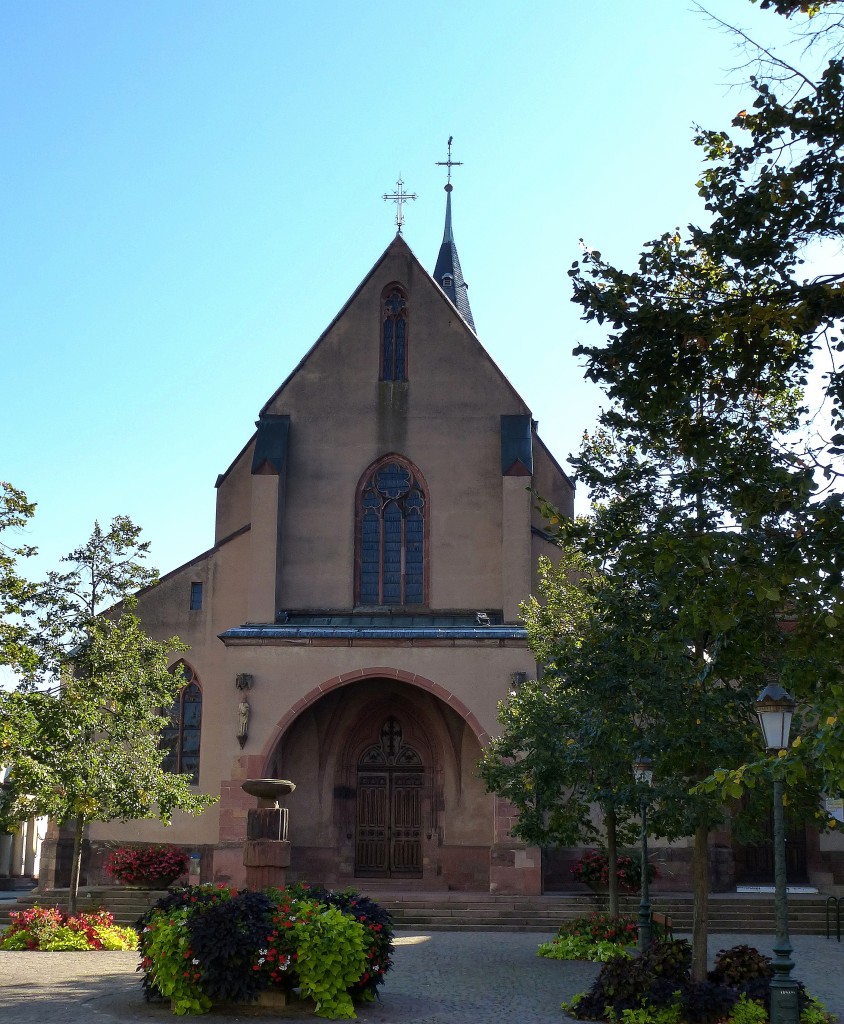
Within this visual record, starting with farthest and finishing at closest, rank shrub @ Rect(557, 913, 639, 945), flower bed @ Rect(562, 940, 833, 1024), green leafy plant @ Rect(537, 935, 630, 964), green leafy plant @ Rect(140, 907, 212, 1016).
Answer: shrub @ Rect(557, 913, 639, 945), green leafy plant @ Rect(537, 935, 630, 964), green leafy plant @ Rect(140, 907, 212, 1016), flower bed @ Rect(562, 940, 833, 1024)

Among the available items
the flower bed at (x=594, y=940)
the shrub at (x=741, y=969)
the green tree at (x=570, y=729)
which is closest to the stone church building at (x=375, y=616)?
the green tree at (x=570, y=729)

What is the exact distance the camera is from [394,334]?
103 ft

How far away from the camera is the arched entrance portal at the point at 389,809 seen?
28.8 metres

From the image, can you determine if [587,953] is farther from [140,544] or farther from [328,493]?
[328,493]

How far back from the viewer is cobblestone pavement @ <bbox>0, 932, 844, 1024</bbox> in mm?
12898

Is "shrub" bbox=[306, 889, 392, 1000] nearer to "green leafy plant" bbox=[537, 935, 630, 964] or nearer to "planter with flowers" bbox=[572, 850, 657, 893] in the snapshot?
"green leafy plant" bbox=[537, 935, 630, 964]

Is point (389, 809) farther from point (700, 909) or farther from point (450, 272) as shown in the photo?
point (450, 272)

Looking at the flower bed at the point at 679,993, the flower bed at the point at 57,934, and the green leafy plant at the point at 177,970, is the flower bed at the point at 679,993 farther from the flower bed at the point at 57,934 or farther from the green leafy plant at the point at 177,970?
the flower bed at the point at 57,934

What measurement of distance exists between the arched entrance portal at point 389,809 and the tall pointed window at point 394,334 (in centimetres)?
855

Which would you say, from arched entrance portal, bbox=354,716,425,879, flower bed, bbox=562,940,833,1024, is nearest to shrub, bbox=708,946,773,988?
flower bed, bbox=562,940,833,1024

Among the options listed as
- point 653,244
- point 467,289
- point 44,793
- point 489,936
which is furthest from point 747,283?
point 467,289

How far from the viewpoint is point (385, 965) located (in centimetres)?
1396

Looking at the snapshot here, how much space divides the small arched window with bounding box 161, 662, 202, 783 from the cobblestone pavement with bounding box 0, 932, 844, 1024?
9.46 metres

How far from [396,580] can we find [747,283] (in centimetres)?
2030
